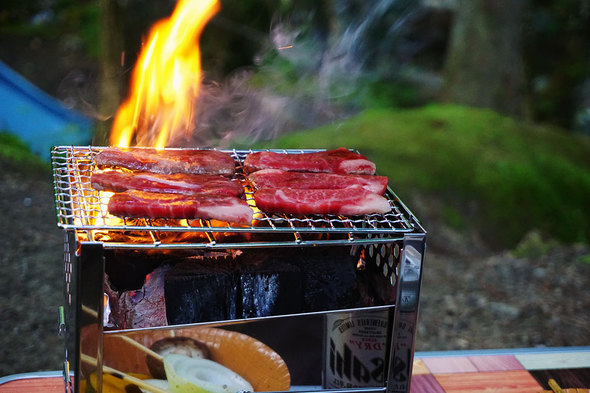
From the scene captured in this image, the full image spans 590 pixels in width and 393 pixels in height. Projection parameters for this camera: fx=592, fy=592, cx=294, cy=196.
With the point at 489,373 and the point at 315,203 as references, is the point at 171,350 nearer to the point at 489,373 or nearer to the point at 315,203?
the point at 315,203

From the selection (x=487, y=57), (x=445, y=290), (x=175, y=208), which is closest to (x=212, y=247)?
(x=175, y=208)

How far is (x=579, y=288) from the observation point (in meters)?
6.09

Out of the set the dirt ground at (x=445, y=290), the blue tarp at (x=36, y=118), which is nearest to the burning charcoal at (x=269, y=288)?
the dirt ground at (x=445, y=290)

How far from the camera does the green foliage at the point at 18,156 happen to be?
22.7ft

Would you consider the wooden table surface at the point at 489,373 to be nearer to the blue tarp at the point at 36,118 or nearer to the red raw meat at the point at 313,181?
Result: the red raw meat at the point at 313,181

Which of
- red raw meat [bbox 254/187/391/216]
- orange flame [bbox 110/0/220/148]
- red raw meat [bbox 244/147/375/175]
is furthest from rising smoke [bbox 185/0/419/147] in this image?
red raw meat [bbox 254/187/391/216]

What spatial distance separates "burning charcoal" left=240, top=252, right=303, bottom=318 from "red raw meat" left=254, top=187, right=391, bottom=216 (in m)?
0.29

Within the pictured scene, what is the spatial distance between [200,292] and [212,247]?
16.8 inches

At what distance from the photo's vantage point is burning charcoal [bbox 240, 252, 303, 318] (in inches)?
100.0

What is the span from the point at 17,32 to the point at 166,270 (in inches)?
315

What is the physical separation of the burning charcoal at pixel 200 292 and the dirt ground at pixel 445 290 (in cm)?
Result: 282

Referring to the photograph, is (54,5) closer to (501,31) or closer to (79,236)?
(501,31)

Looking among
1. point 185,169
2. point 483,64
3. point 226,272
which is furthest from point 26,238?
point 483,64

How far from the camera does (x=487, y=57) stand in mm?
8477
